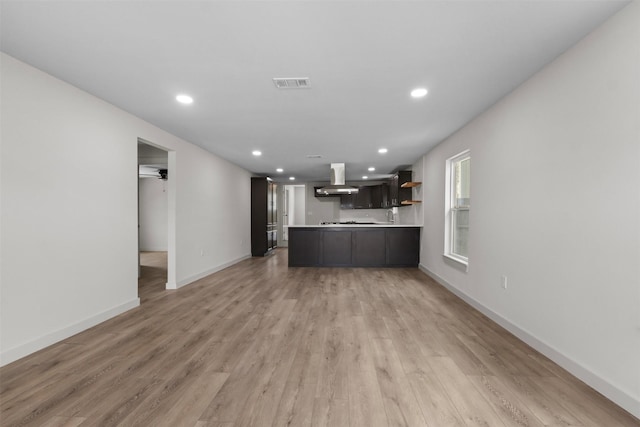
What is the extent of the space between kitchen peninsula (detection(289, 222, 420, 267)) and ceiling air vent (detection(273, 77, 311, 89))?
13.1 feet

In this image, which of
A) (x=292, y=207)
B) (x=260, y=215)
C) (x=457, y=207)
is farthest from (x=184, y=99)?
(x=292, y=207)

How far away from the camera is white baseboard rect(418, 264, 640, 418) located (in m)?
1.60

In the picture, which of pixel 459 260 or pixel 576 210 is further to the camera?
pixel 459 260

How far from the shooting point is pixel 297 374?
6.47ft

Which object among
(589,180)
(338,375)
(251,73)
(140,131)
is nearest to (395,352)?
(338,375)

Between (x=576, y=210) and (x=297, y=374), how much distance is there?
2380 mm

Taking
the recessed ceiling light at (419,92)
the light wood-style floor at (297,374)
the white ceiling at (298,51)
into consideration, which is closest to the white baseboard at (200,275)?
the light wood-style floor at (297,374)

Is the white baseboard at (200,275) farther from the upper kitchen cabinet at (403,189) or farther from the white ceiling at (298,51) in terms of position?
the upper kitchen cabinet at (403,189)

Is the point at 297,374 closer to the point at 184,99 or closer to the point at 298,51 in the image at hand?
the point at 298,51

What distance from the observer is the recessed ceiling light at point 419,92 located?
8.91 feet

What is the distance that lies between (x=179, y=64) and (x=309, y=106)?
4.47 ft

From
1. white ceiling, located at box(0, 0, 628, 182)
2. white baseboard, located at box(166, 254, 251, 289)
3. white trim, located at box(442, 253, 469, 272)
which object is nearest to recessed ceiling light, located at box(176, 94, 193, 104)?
white ceiling, located at box(0, 0, 628, 182)

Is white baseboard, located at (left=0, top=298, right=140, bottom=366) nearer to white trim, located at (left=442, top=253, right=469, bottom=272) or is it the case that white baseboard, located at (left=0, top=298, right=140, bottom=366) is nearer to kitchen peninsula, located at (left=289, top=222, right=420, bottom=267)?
kitchen peninsula, located at (left=289, top=222, right=420, bottom=267)

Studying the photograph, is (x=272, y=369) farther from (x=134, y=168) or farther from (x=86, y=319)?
(x=134, y=168)
